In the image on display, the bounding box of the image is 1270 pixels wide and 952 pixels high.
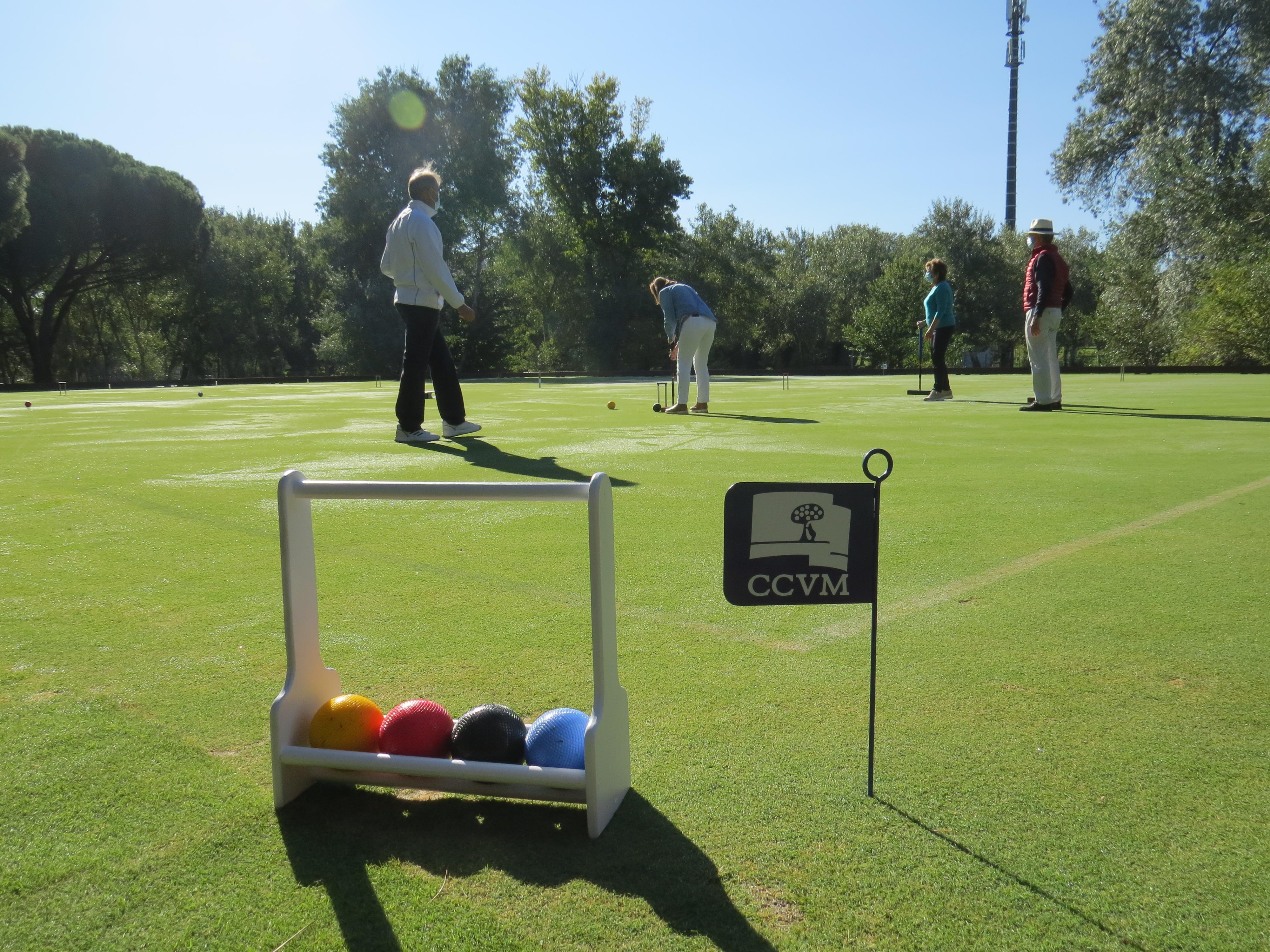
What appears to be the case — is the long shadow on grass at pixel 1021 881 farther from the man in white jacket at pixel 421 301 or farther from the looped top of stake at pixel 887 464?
the man in white jacket at pixel 421 301

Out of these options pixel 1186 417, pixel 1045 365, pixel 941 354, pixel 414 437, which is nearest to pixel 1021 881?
pixel 414 437

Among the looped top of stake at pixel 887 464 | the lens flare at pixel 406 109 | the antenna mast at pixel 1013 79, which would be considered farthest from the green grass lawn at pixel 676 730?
the antenna mast at pixel 1013 79

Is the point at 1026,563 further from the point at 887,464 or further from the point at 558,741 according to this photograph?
the point at 558,741

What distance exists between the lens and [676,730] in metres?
2.74

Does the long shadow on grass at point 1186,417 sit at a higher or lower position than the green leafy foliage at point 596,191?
lower

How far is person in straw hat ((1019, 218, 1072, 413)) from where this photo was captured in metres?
12.9

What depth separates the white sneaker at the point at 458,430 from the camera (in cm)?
1041

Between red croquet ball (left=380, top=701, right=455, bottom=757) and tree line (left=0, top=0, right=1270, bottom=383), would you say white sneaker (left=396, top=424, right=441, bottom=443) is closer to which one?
red croquet ball (left=380, top=701, right=455, bottom=757)

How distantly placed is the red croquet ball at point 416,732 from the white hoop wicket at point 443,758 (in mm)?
48

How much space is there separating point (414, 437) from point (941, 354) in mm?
10426

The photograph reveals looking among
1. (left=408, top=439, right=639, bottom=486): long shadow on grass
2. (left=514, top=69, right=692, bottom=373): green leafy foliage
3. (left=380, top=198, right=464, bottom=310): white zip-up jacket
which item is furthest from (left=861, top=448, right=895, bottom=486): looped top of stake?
(left=514, top=69, right=692, bottom=373): green leafy foliage

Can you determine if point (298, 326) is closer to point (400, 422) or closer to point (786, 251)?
point (786, 251)

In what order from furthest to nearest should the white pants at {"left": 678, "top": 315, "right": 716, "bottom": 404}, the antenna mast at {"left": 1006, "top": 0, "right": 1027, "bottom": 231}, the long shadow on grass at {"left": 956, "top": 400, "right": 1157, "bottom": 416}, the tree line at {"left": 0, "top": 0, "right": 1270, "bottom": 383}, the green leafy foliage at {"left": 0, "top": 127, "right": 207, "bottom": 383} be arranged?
the antenna mast at {"left": 1006, "top": 0, "right": 1027, "bottom": 231} < the green leafy foliage at {"left": 0, "top": 127, "right": 207, "bottom": 383} < the tree line at {"left": 0, "top": 0, "right": 1270, "bottom": 383} < the long shadow on grass at {"left": 956, "top": 400, "right": 1157, "bottom": 416} < the white pants at {"left": 678, "top": 315, "right": 716, "bottom": 404}

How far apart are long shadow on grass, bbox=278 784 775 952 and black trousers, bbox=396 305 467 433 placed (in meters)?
7.51
